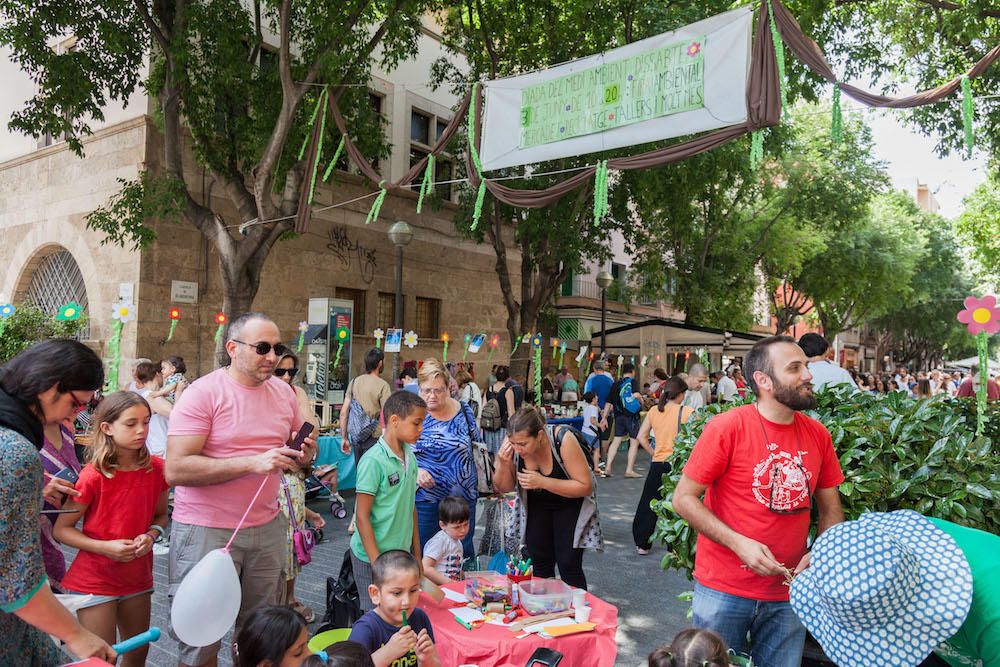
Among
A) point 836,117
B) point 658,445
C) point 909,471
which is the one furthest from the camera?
point 658,445

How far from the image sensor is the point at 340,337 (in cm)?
1288

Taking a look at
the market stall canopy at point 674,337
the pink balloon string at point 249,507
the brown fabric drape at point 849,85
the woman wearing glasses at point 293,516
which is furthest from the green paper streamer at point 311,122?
the market stall canopy at point 674,337

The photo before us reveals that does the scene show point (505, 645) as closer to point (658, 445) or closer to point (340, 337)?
point (658, 445)

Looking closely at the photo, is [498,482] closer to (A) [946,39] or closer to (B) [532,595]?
(B) [532,595]

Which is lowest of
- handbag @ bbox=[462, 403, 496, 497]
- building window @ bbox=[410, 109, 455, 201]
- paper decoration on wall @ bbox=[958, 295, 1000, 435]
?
handbag @ bbox=[462, 403, 496, 497]

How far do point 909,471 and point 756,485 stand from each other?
4.71 feet

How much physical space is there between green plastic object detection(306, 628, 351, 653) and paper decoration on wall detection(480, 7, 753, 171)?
485 cm

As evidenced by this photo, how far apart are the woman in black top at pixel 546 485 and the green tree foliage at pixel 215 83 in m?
7.40

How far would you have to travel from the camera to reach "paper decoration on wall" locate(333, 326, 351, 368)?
12.8m

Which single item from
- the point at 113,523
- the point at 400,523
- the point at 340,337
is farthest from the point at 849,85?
the point at 340,337

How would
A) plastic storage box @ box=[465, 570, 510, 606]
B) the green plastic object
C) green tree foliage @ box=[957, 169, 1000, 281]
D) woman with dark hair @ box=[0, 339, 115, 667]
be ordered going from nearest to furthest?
woman with dark hair @ box=[0, 339, 115, 667]
the green plastic object
plastic storage box @ box=[465, 570, 510, 606]
green tree foliage @ box=[957, 169, 1000, 281]

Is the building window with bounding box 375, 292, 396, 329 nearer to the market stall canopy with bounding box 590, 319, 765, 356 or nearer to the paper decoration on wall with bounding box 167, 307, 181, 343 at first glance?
the paper decoration on wall with bounding box 167, 307, 181, 343

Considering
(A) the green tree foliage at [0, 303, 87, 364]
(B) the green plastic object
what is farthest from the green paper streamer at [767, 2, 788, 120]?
(A) the green tree foliage at [0, 303, 87, 364]

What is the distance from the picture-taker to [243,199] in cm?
1168
